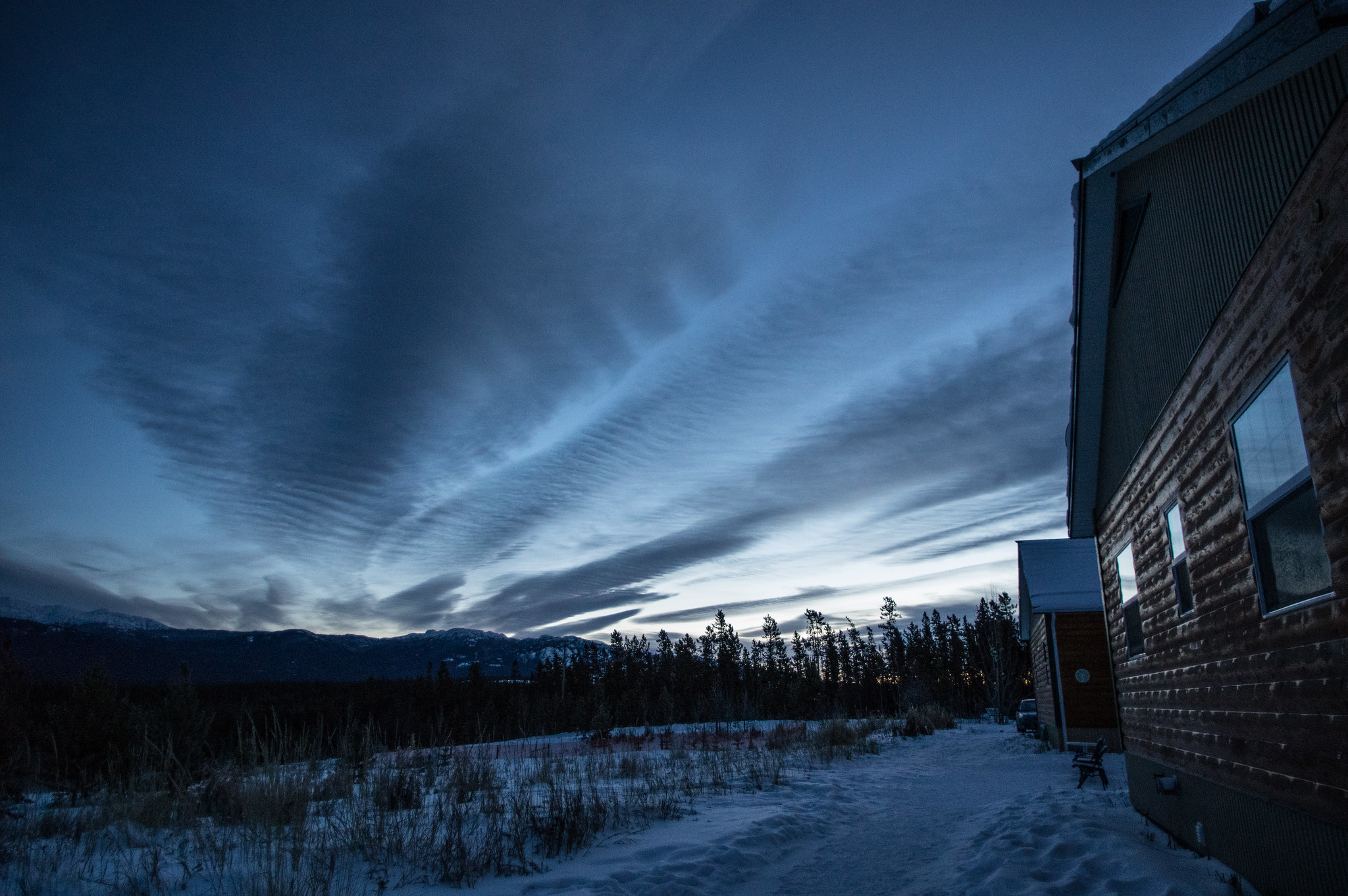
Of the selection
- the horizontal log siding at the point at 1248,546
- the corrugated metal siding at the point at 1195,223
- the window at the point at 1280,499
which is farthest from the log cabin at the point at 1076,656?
the window at the point at 1280,499

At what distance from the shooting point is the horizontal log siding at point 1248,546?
12.1ft

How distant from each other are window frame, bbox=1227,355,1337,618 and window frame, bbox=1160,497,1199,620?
159 centimetres

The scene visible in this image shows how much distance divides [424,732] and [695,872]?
74.1ft

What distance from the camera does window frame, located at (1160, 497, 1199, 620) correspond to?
21.5 feet

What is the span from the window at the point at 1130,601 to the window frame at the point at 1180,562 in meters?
1.81

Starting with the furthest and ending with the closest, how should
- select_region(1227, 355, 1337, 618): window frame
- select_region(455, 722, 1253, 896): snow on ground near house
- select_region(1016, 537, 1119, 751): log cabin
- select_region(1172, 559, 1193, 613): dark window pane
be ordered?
select_region(1016, 537, 1119, 751): log cabin → select_region(1172, 559, 1193, 613): dark window pane → select_region(455, 722, 1253, 896): snow on ground near house → select_region(1227, 355, 1337, 618): window frame

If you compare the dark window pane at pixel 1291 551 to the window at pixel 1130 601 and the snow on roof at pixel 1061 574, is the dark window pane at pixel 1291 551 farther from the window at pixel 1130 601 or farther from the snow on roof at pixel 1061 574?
the snow on roof at pixel 1061 574

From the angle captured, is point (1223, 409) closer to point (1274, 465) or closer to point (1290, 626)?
point (1274, 465)

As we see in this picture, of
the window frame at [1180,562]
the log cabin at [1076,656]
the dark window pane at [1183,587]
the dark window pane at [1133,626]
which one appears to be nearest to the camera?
the window frame at [1180,562]

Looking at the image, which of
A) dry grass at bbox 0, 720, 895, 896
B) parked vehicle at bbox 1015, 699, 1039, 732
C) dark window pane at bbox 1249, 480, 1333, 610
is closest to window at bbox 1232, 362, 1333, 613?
dark window pane at bbox 1249, 480, 1333, 610

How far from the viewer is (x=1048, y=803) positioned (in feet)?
30.0

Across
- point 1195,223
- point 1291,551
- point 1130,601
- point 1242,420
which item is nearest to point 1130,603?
point 1130,601

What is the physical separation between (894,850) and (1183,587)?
426 centimetres

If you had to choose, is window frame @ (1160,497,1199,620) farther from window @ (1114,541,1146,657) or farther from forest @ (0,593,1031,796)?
forest @ (0,593,1031,796)
